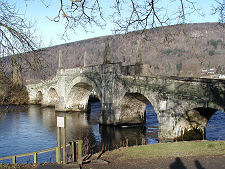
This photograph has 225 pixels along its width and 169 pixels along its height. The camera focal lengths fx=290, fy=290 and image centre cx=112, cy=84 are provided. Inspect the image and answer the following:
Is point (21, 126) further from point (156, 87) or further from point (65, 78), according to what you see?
point (156, 87)

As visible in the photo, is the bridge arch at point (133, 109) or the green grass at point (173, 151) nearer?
the green grass at point (173, 151)

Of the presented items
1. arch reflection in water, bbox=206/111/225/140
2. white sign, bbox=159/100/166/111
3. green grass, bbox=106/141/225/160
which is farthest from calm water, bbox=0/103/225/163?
green grass, bbox=106/141/225/160

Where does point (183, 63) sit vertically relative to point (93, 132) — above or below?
above

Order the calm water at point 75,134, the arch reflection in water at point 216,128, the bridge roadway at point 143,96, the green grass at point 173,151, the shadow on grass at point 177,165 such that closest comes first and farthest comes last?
the shadow on grass at point 177,165 < the green grass at point 173,151 < the bridge roadway at point 143,96 < the calm water at point 75,134 < the arch reflection in water at point 216,128

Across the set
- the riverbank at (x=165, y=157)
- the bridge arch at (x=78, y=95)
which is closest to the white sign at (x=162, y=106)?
the riverbank at (x=165, y=157)

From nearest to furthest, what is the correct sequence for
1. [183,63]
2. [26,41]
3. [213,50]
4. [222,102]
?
[26,41], [222,102], [183,63], [213,50]

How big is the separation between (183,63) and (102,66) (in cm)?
6265

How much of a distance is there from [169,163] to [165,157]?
0.70m

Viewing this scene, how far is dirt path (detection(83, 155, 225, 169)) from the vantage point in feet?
26.5

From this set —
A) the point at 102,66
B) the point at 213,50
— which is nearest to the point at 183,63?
the point at 213,50

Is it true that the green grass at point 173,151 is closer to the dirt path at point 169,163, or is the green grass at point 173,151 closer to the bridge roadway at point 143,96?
the dirt path at point 169,163

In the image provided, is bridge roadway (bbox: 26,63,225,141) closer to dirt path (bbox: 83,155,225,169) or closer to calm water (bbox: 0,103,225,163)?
calm water (bbox: 0,103,225,163)

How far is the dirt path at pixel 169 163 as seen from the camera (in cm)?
806

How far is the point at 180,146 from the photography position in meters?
10.6
